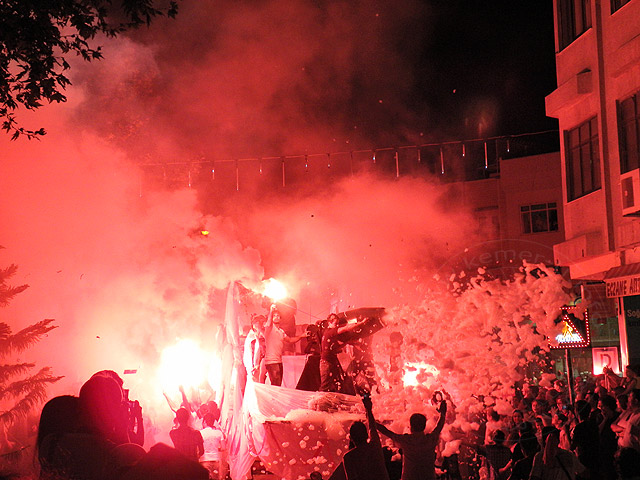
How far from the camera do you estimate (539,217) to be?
2880 cm

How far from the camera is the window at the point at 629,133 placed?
38.7ft

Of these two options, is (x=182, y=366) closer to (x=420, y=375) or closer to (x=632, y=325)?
(x=420, y=375)

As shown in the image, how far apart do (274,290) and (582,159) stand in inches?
226

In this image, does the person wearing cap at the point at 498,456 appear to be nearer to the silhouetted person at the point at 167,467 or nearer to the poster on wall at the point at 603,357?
the silhouetted person at the point at 167,467

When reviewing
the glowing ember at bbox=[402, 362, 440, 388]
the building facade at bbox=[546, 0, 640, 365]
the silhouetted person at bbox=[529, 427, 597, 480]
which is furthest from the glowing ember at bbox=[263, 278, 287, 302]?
the silhouetted person at bbox=[529, 427, 597, 480]

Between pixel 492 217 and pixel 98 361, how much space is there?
56.4 ft

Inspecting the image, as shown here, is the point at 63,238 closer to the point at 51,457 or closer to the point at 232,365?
the point at 232,365

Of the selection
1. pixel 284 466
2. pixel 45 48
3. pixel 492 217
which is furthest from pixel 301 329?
pixel 492 217

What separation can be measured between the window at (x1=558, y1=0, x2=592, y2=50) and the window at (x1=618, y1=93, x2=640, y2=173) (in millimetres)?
1998

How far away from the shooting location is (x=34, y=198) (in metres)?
15.5

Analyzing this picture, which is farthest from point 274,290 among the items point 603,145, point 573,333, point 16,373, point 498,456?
point 498,456

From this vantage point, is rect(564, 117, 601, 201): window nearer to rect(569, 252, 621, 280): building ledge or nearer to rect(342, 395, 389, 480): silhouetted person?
rect(569, 252, 621, 280): building ledge

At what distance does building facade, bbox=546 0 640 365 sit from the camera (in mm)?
11859

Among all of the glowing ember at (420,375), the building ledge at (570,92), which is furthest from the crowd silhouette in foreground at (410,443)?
the building ledge at (570,92)
